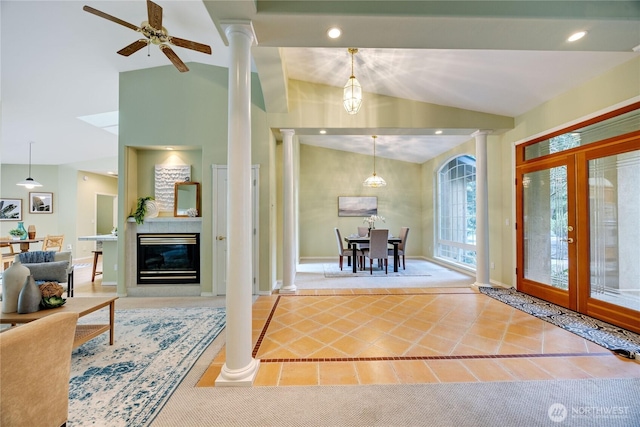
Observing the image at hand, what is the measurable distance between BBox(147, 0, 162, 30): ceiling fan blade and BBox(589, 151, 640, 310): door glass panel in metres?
4.99

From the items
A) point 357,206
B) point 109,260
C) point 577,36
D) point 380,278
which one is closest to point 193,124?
point 109,260

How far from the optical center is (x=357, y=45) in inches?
96.5

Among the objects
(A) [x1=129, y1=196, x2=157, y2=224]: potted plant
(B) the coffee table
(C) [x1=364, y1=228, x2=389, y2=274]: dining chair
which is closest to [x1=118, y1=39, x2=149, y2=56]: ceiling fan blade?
(A) [x1=129, y1=196, x2=157, y2=224]: potted plant

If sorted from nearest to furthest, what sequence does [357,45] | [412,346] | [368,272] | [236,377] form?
1. [236,377]
2. [357,45]
3. [412,346]
4. [368,272]

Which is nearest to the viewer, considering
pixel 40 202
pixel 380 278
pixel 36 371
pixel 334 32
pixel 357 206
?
pixel 36 371

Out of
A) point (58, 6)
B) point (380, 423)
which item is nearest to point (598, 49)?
point (380, 423)

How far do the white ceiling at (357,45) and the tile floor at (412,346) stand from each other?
9.08 ft

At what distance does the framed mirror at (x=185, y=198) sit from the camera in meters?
4.57

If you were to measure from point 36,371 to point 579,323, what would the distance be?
4.66 m

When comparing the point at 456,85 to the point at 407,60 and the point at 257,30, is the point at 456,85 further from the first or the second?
the point at 257,30

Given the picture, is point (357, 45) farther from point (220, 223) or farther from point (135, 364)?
point (135, 364)

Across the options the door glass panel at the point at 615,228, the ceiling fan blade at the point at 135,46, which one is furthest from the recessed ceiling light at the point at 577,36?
the ceiling fan blade at the point at 135,46

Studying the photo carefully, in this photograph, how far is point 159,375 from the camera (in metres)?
2.12

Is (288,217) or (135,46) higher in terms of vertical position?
(135,46)
